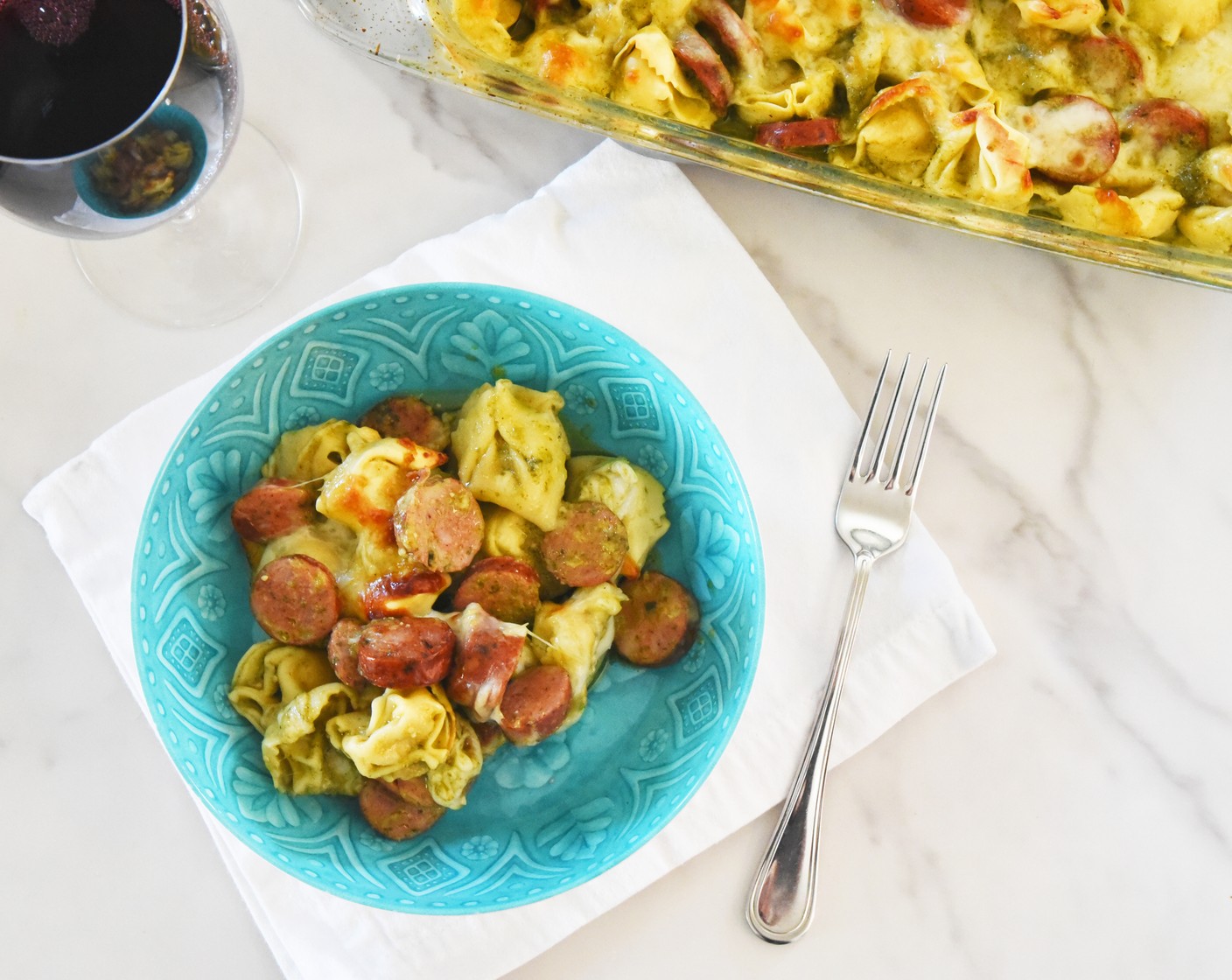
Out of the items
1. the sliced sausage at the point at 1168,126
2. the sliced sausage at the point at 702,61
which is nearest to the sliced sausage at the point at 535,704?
the sliced sausage at the point at 702,61

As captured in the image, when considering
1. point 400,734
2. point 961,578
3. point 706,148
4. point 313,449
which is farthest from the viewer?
point 961,578

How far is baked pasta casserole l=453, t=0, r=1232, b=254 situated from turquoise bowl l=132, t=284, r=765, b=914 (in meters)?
0.34

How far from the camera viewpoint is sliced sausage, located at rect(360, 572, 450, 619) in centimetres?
93

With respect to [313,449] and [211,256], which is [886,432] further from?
[211,256]

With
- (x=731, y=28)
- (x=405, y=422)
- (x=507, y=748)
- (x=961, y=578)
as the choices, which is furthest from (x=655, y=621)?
(x=731, y=28)

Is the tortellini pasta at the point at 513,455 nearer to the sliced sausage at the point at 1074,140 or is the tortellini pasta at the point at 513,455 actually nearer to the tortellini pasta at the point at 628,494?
the tortellini pasta at the point at 628,494

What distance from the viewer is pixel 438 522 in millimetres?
931

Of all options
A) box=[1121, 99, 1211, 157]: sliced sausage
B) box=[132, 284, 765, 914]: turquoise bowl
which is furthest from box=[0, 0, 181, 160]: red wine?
box=[1121, 99, 1211, 157]: sliced sausage

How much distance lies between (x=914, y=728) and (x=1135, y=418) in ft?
1.47

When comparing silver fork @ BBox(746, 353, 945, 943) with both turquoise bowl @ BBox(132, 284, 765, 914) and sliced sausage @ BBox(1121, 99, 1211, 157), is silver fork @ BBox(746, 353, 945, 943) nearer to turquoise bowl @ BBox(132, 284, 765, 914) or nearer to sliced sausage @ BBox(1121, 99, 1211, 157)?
turquoise bowl @ BBox(132, 284, 765, 914)

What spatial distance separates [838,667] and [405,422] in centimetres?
52

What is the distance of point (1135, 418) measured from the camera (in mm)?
1259

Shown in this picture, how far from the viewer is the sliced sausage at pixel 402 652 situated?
0.89 meters

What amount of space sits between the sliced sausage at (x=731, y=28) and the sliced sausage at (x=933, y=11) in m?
0.16
